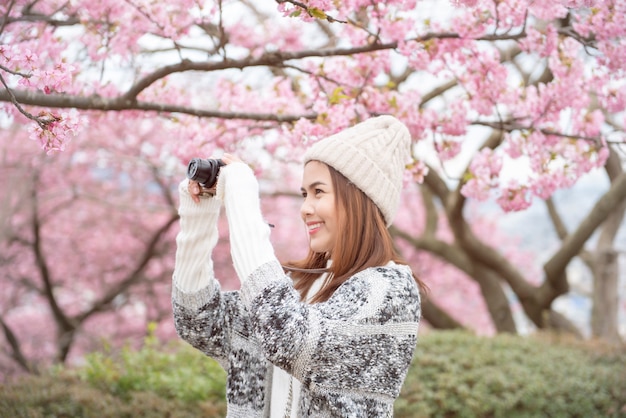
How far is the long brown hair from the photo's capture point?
1.70 m

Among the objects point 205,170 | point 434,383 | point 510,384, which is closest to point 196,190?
point 205,170

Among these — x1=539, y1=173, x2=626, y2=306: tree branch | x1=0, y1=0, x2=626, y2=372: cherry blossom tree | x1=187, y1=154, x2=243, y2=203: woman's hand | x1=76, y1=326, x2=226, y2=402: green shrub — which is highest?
x1=0, y1=0, x2=626, y2=372: cherry blossom tree

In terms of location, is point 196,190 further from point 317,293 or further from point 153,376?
point 153,376

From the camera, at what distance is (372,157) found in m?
1.73

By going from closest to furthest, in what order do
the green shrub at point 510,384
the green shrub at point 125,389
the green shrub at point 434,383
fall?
the green shrub at point 125,389 → the green shrub at point 434,383 → the green shrub at point 510,384

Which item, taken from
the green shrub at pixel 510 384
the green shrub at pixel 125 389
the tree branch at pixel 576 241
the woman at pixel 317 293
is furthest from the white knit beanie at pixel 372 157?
the tree branch at pixel 576 241

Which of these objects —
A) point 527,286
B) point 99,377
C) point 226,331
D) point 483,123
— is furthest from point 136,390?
point 527,286

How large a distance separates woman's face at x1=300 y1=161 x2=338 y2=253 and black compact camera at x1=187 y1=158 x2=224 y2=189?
0.25m

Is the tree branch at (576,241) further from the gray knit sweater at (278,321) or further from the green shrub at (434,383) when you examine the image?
the gray knit sweater at (278,321)

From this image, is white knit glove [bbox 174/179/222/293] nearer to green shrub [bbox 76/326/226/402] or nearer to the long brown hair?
the long brown hair

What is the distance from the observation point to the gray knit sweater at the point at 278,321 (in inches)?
56.2

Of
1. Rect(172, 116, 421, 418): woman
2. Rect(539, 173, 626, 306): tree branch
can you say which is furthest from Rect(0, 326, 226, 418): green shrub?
Rect(539, 173, 626, 306): tree branch

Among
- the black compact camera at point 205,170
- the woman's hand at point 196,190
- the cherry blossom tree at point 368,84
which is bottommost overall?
the woman's hand at point 196,190

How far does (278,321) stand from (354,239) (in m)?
0.39
